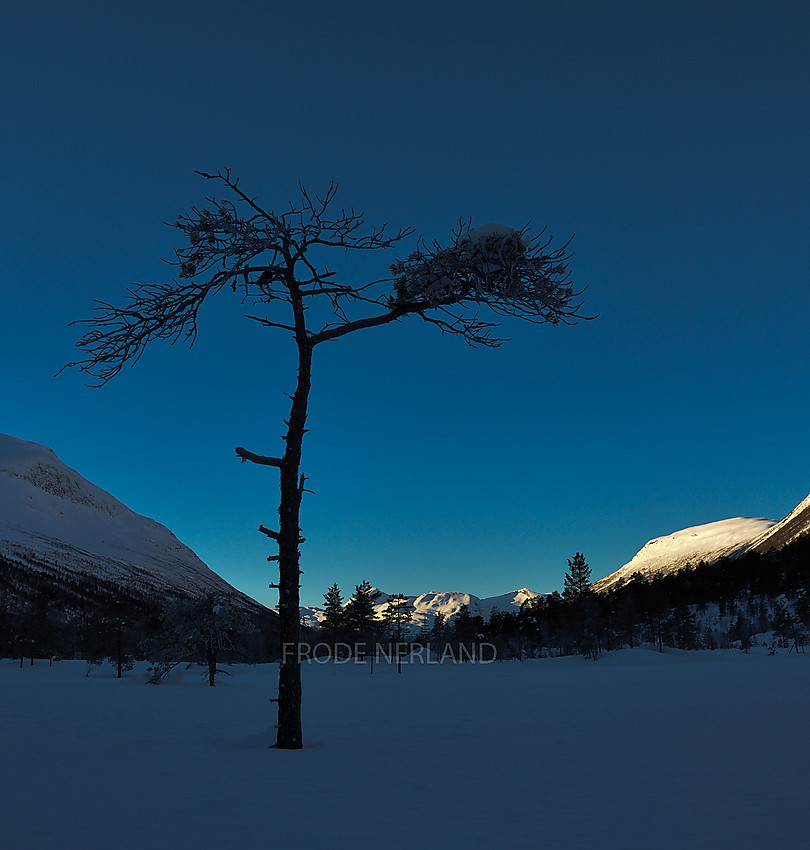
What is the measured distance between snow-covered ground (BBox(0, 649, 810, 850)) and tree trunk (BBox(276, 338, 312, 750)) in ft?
2.00

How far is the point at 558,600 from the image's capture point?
321ft

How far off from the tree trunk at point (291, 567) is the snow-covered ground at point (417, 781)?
610mm

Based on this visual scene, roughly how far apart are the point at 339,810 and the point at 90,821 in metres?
2.22

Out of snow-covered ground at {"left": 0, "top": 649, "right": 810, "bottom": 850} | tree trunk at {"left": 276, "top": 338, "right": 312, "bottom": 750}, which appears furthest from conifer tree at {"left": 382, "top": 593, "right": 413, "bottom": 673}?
tree trunk at {"left": 276, "top": 338, "right": 312, "bottom": 750}

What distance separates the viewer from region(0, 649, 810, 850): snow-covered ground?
198 inches

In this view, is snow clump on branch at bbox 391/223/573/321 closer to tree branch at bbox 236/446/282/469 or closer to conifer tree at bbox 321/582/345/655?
tree branch at bbox 236/446/282/469

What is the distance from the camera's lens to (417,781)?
7.34m

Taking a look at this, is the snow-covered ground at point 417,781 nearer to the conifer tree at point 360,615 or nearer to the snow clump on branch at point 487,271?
the snow clump on branch at point 487,271

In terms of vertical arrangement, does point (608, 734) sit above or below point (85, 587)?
below

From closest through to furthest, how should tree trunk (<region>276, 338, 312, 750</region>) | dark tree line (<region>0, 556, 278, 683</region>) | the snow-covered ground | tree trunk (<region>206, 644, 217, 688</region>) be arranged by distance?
the snow-covered ground
tree trunk (<region>276, 338, 312, 750</region>)
tree trunk (<region>206, 644, 217, 688</region>)
dark tree line (<region>0, 556, 278, 683</region>)

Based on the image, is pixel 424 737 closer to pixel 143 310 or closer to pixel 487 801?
pixel 487 801

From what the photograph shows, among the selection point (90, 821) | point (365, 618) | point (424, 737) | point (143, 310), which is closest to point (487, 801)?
point (90, 821)

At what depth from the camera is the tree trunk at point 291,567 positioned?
32.2 feet

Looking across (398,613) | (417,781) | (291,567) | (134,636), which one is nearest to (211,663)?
(291,567)
